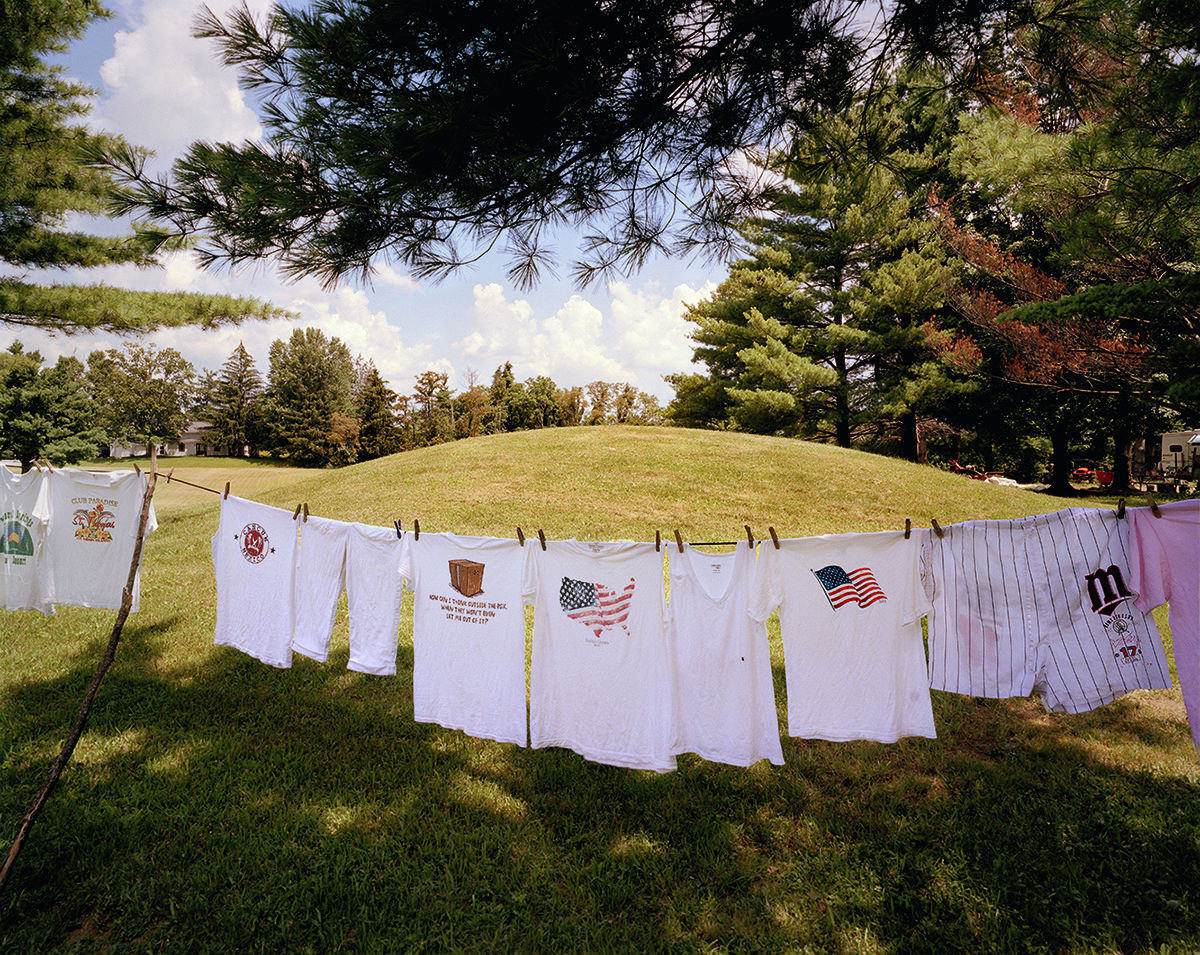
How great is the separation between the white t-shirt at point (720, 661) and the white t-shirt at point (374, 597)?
210 centimetres

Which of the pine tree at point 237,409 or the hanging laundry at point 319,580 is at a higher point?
the pine tree at point 237,409

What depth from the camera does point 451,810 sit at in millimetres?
3779

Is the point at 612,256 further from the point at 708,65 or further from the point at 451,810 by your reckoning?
the point at 451,810

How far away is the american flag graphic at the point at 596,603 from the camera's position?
3461mm

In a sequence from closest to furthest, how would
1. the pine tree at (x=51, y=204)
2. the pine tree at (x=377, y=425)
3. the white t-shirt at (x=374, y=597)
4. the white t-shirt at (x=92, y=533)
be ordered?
1. the white t-shirt at (x=374, y=597)
2. the white t-shirt at (x=92, y=533)
3. the pine tree at (x=51, y=204)
4. the pine tree at (x=377, y=425)

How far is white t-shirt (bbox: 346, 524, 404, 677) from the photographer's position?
4121 millimetres

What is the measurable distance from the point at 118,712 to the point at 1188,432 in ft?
Answer: 129

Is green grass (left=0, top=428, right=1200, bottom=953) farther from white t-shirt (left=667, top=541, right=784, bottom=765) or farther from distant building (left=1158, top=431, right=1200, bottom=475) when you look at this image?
distant building (left=1158, top=431, right=1200, bottom=475)

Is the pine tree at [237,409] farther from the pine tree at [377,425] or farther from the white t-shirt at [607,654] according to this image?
the white t-shirt at [607,654]

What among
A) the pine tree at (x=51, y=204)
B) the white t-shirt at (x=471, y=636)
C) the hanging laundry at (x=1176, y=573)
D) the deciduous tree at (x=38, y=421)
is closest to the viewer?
the hanging laundry at (x=1176, y=573)

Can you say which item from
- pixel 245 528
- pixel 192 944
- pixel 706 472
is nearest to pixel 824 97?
pixel 245 528

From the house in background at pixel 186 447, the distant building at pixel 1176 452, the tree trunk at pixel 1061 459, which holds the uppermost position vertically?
the house in background at pixel 186 447

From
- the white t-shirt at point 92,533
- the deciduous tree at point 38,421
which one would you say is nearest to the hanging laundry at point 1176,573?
the white t-shirt at point 92,533

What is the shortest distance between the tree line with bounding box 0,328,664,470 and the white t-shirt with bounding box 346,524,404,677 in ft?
99.4
